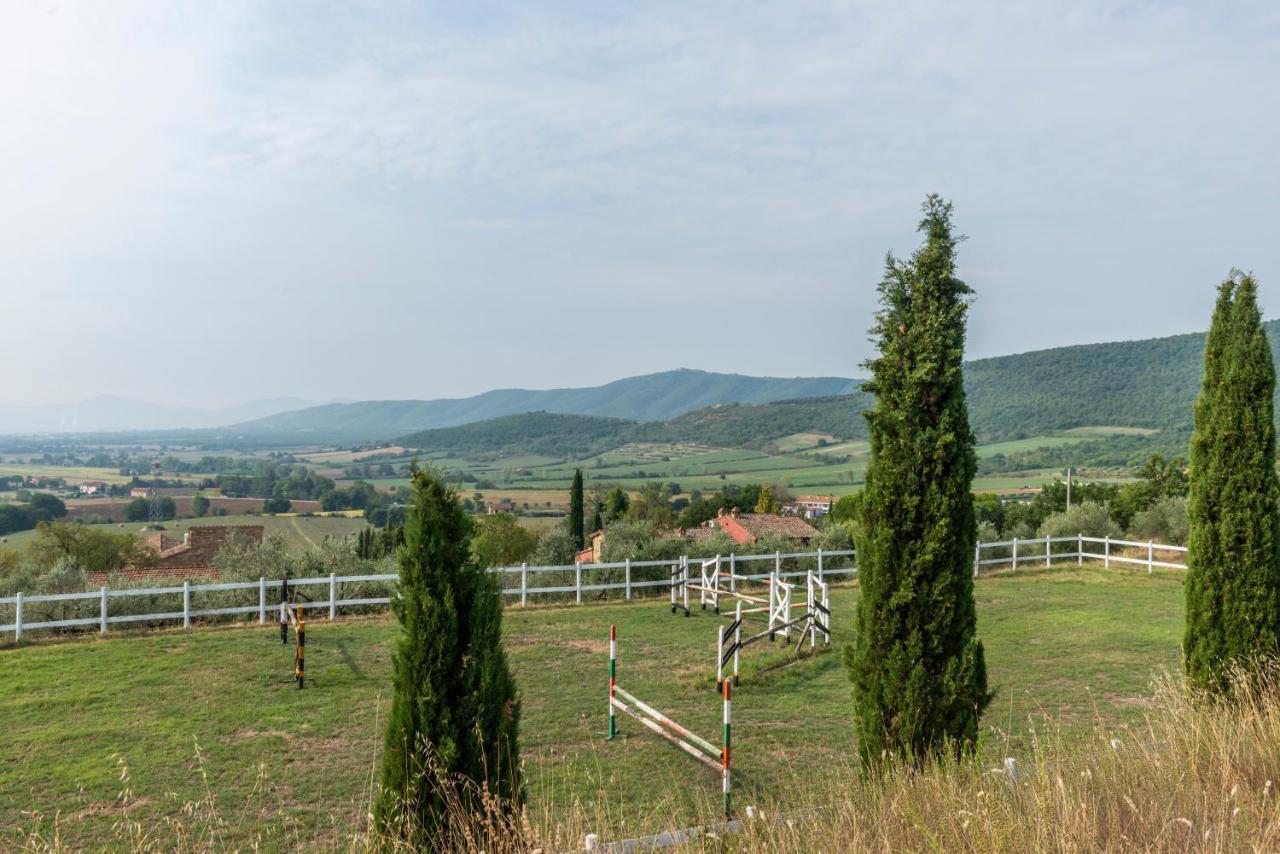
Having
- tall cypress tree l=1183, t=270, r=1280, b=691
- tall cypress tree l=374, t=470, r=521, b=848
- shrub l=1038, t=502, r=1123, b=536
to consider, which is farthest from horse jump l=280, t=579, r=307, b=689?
shrub l=1038, t=502, r=1123, b=536

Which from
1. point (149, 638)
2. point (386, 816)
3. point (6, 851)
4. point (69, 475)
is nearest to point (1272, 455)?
point (386, 816)

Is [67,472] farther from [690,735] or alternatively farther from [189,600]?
[690,735]

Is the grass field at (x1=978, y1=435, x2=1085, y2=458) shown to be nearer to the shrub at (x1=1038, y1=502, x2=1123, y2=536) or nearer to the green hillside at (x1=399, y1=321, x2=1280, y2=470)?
the green hillside at (x1=399, y1=321, x2=1280, y2=470)

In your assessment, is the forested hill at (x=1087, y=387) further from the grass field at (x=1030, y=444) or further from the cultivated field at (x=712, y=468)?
the cultivated field at (x=712, y=468)

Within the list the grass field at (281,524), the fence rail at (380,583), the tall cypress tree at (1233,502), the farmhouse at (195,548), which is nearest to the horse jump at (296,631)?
the fence rail at (380,583)

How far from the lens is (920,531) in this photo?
6086mm

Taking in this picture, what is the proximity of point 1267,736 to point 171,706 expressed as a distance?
10.2 metres

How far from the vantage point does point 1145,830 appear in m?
3.32

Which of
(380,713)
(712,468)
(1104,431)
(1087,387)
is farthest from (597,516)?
(1087,387)

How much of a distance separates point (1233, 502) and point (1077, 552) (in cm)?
1717

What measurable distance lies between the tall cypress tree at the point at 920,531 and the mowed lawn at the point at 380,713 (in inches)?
20.5

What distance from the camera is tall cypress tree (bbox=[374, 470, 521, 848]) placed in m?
4.48

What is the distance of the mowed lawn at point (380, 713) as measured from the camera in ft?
20.9

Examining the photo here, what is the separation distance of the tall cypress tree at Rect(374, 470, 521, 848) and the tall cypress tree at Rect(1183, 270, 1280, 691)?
6.84 m
